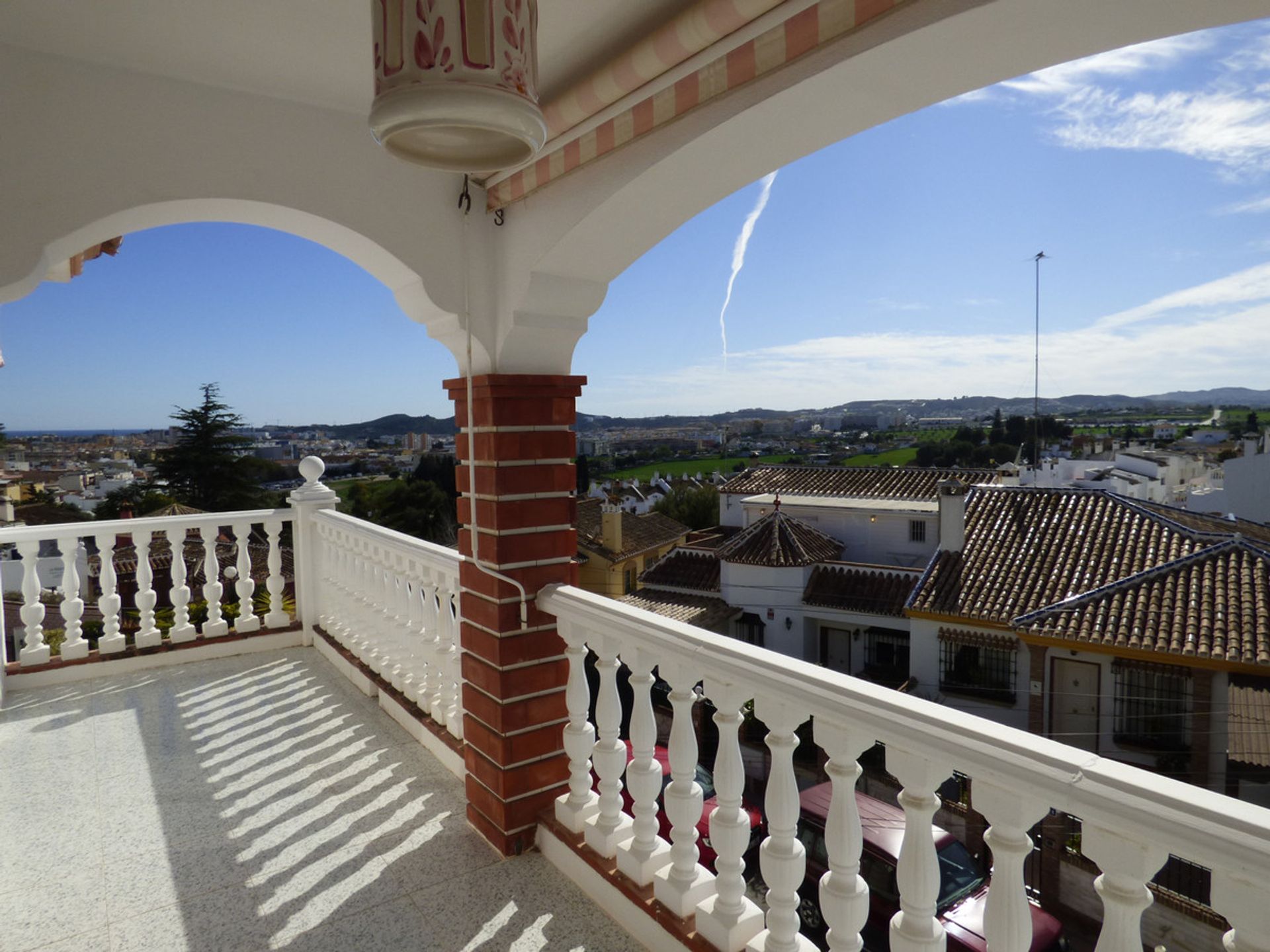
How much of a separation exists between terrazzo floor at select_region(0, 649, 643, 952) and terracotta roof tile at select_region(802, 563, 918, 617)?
22.3 feet

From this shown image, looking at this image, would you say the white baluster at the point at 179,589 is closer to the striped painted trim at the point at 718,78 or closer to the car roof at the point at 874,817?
the striped painted trim at the point at 718,78

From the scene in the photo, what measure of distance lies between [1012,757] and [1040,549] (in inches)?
283

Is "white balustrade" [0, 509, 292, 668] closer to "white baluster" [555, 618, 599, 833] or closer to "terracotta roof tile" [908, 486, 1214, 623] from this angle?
"white baluster" [555, 618, 599, 833]

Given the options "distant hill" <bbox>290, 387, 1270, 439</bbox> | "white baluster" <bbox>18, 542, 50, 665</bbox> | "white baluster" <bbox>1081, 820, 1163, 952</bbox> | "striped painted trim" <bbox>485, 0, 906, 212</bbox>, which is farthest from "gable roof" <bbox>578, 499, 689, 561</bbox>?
"white baluster" <bbox>1081, 820, 1163, 952</bbox>

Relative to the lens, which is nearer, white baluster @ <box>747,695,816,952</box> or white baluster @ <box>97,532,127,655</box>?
white baluster @ <box>747,695,816,952</box>

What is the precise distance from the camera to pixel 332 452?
4273 mm

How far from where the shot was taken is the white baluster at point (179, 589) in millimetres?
3398

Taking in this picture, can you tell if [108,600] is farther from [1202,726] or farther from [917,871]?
[1202,726]

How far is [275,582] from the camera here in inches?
145

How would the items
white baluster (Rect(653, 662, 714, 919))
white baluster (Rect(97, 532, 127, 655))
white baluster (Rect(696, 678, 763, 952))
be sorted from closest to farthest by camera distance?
white baluster (Rect(696, 678, 763, 952))
white baluster (Rect(653, 662, 714, 919))
white baluster (Rect(97, 532, 127, 655))

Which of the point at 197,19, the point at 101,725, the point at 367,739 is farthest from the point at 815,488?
the point at 197,19

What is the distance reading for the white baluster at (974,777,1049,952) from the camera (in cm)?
83

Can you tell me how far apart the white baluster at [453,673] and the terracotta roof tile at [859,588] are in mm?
6794

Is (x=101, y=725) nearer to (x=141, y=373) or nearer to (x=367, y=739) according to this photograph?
(x=367, y=739)
